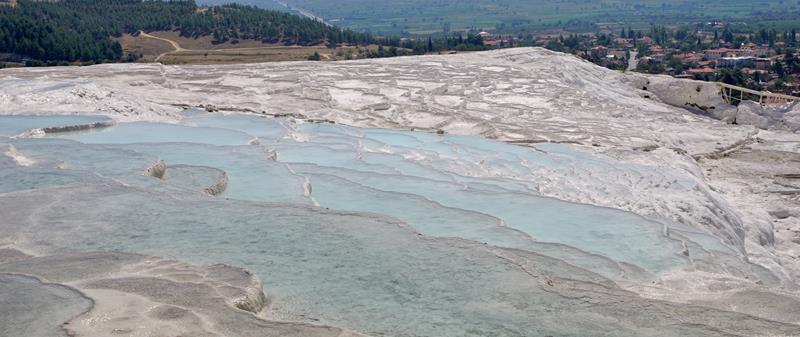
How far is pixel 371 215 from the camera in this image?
982 cm

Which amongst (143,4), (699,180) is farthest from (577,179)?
(143,4)

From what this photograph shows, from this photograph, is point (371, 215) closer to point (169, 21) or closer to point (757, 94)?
point (757, 94)

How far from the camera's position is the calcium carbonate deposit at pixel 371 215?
7023 mm

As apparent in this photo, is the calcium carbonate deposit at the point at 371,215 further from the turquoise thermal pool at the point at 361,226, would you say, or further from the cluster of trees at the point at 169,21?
the cluster of trees at the point at 169,21

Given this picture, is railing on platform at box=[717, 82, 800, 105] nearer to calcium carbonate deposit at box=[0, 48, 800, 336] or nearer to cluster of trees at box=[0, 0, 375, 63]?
calcium carbonate deposit at box=[0, 48, 800, 336]

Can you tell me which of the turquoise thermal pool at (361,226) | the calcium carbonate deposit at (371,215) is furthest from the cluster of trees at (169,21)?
the turquoise thermal pool at (361,226)

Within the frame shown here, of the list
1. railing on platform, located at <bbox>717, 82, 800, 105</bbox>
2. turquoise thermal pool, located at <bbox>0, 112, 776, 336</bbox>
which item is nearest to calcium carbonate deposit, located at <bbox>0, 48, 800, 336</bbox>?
turquoise thermal pool, located at <bbox>0, 112, 776, 336</bbox>

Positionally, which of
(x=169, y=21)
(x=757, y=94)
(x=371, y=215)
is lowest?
(x=757, y=94)

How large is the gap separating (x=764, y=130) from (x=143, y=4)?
74.6 metres

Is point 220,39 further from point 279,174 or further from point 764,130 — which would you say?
point 279,174

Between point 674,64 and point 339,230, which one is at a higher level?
point 339,230

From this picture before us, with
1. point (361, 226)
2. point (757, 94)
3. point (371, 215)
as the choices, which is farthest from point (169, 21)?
point (361, 226)

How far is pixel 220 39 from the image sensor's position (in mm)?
73500

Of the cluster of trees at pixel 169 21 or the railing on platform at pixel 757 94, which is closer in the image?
the railing on platform at pixel 757 94
